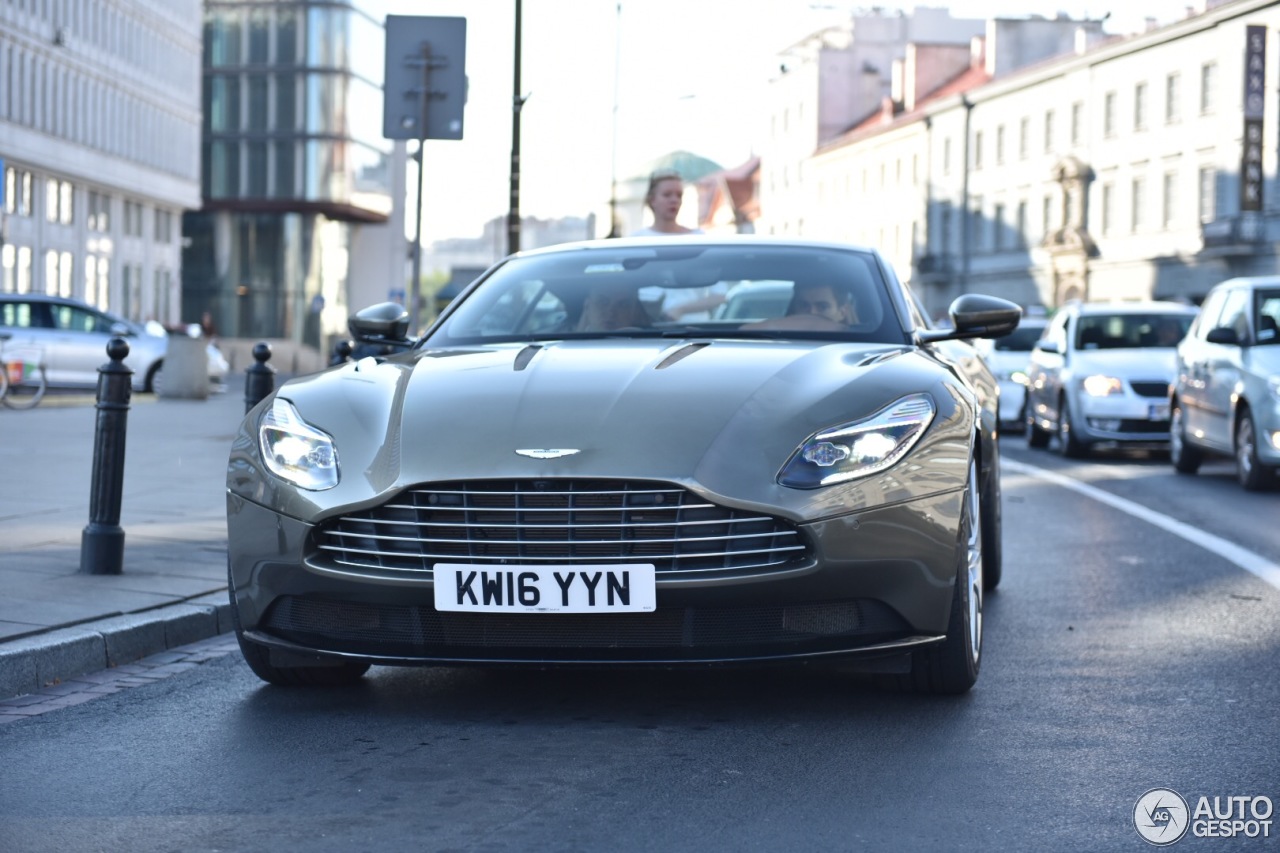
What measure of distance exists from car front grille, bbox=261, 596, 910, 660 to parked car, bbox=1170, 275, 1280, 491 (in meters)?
9.84

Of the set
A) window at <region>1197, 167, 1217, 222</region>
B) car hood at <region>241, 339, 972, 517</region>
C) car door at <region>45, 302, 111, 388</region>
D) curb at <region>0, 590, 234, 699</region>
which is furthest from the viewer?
window at <region>1197, 167, 1217, 222</region>

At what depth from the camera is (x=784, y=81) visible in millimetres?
101875

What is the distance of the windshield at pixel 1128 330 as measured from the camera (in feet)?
65.4

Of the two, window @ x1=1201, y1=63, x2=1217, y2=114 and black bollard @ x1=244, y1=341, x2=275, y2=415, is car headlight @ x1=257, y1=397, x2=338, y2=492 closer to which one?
black bollard @ x1=244, y1=341, x2=275, y2=415

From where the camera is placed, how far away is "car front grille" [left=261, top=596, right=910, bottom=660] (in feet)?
16.3

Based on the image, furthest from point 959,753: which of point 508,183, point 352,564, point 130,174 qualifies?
point 130,174

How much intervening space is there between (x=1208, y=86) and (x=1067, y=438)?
1529 inches

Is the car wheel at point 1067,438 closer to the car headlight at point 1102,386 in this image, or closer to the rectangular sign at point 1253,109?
the car headlight at point 1102,386

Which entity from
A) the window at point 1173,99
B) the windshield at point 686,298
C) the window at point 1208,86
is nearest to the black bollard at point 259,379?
the windshield at point 686,298

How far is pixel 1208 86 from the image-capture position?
180 ft

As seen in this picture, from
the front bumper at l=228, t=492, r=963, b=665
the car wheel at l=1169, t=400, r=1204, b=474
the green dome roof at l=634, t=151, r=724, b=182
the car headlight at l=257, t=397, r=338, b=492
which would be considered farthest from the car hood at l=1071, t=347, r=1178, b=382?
the green dome roof at l=634, t=151, r=724, b=182

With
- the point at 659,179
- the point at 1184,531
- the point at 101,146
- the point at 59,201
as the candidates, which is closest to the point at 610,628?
the point at 659,179

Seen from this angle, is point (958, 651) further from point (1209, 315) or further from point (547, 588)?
point (1209, 315)

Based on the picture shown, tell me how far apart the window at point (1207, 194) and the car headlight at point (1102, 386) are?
37214mm
